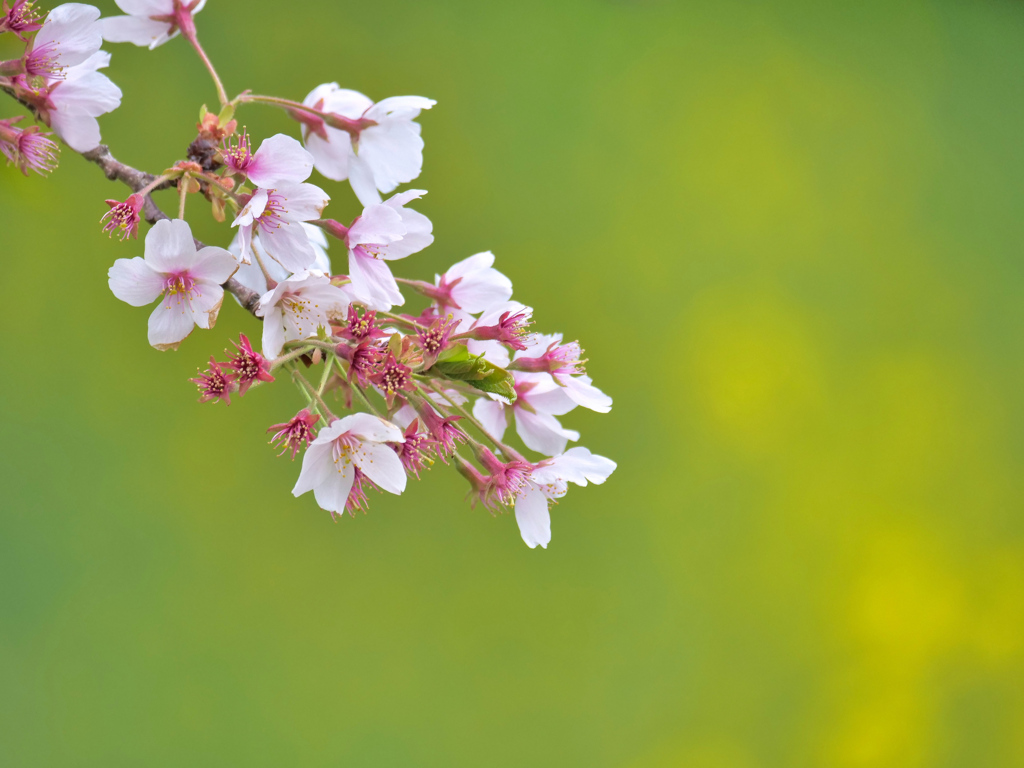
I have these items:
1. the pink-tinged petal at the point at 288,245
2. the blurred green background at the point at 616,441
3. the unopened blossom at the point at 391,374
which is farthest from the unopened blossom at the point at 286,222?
the blurred green background at the point at 616,441

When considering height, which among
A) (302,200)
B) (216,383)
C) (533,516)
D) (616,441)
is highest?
(302,200)

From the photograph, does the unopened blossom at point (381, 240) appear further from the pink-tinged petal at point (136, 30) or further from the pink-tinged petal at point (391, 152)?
the pink-tinged petal at point (136, 30)

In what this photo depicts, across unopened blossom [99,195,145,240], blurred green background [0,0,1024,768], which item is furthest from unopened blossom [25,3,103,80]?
blurred green background [0,0,1024,768]

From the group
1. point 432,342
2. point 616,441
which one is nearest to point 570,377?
point 432,342

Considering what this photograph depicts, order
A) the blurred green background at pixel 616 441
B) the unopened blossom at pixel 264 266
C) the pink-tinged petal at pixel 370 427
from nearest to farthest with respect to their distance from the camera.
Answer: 1. the pink-tinged petal at pixel 370 427
2. the unopened blossom at pixel 264 266
3. the blurred green background at pixel 616 441

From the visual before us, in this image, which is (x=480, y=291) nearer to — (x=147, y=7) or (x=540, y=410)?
(x=540, y=410)
